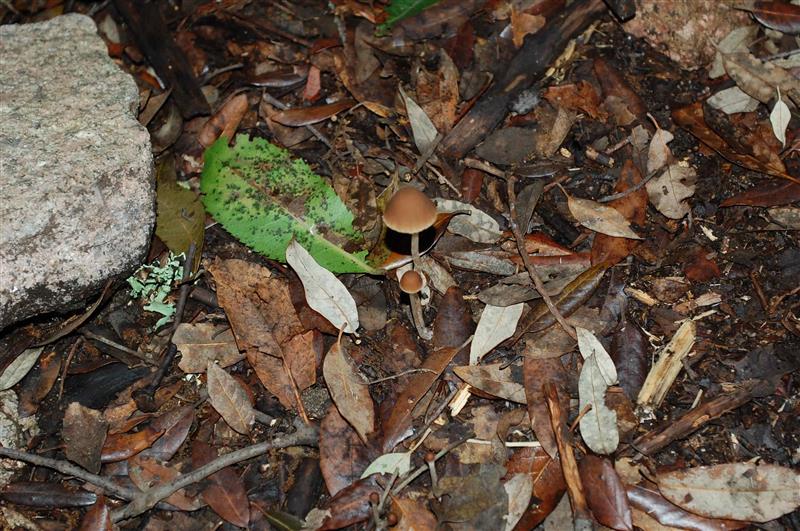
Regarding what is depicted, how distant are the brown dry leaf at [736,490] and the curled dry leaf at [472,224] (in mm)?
1494

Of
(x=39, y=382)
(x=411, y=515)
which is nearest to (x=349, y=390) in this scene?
(x=411, y=515)

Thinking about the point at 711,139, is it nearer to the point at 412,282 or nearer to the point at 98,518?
the point at 412,282

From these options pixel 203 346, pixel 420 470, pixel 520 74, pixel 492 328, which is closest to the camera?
pixel 420 470

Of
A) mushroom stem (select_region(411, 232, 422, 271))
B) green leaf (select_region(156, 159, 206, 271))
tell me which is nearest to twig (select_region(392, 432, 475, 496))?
mushroom stem (select_region(411, 232, 422, 271))

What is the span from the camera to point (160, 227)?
4102 millimetres

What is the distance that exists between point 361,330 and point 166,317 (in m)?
1.01

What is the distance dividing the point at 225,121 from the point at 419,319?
1.88 m

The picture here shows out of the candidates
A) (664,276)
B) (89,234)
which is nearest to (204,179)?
(89,234)

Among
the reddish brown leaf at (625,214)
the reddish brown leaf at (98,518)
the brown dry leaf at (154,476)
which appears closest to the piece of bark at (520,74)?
the reddish brown leaf at (625,214)

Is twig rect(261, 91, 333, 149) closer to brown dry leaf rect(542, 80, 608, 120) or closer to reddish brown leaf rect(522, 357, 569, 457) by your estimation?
brown dry leaf rect(542, 80, 608, 120)

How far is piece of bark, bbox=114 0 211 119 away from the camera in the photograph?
4613mm

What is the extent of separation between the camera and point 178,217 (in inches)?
163

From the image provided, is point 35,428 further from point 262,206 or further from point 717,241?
point 717,241

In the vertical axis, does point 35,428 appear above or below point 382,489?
above
